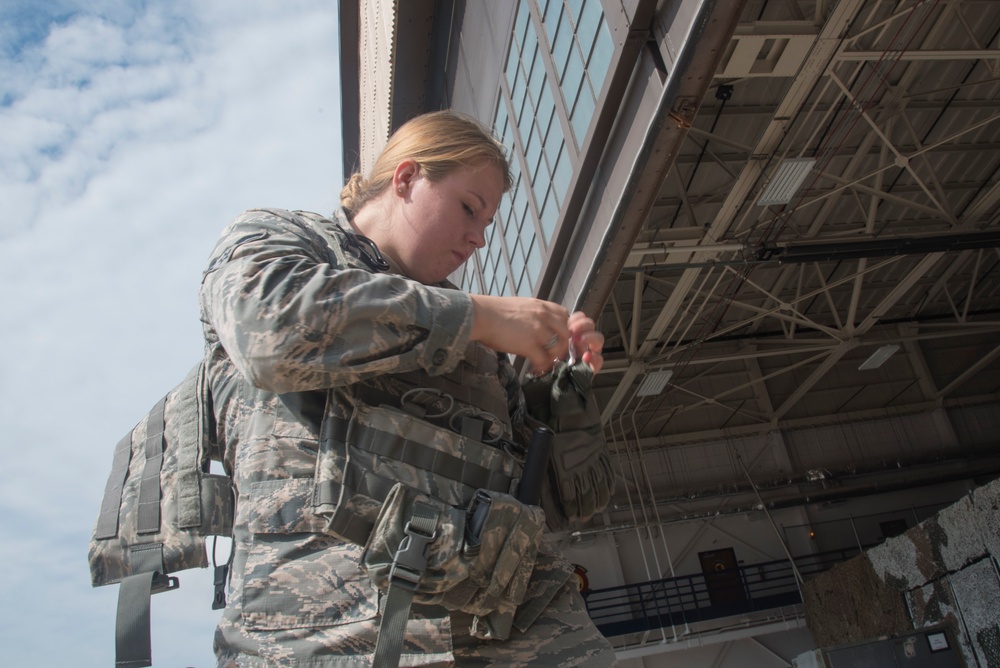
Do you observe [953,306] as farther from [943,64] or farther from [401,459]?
[401,459]

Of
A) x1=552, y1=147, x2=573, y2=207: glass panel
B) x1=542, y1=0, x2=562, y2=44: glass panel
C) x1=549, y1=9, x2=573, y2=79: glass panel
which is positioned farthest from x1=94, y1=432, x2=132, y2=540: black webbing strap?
x1=542, y1=0, x2=562, y2=44: glass panel

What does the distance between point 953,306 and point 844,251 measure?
25.7 feet

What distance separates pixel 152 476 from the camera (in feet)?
4.75

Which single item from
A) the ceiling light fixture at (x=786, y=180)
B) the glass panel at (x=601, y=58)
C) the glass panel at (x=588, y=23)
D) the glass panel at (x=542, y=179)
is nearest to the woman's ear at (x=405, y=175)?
the glass panel at (x=601, y=58)

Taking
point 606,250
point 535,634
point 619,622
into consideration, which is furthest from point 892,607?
point 535,634

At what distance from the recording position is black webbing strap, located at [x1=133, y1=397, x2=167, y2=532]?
1381 millimetres

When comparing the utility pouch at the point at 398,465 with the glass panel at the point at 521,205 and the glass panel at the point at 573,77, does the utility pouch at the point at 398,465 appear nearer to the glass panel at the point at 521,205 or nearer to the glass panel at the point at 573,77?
the glass panel at the point at 573,77

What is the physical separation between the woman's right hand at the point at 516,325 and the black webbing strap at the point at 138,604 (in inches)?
26.4

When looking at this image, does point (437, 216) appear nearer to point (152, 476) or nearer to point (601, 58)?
point (152, 476)

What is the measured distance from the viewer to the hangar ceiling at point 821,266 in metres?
9.73

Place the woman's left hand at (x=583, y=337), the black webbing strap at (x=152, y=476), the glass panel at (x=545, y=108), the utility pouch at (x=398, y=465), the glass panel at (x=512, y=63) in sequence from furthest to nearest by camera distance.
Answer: the glass panel at (x=512, y=63) → the glass panel at (x=545, y=108) → the woman's left hand at (x=583, y=337) → the black webbing strap at (x=152, y=476) → the utility pouch at (x=398, y=465)

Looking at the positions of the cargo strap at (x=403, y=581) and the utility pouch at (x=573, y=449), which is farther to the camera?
the utility pouch at (x=573, y=449)

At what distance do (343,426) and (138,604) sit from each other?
1.44ft

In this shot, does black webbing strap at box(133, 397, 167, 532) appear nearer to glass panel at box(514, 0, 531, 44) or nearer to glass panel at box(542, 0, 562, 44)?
glass panel at box(542, 0, 562, 44)
